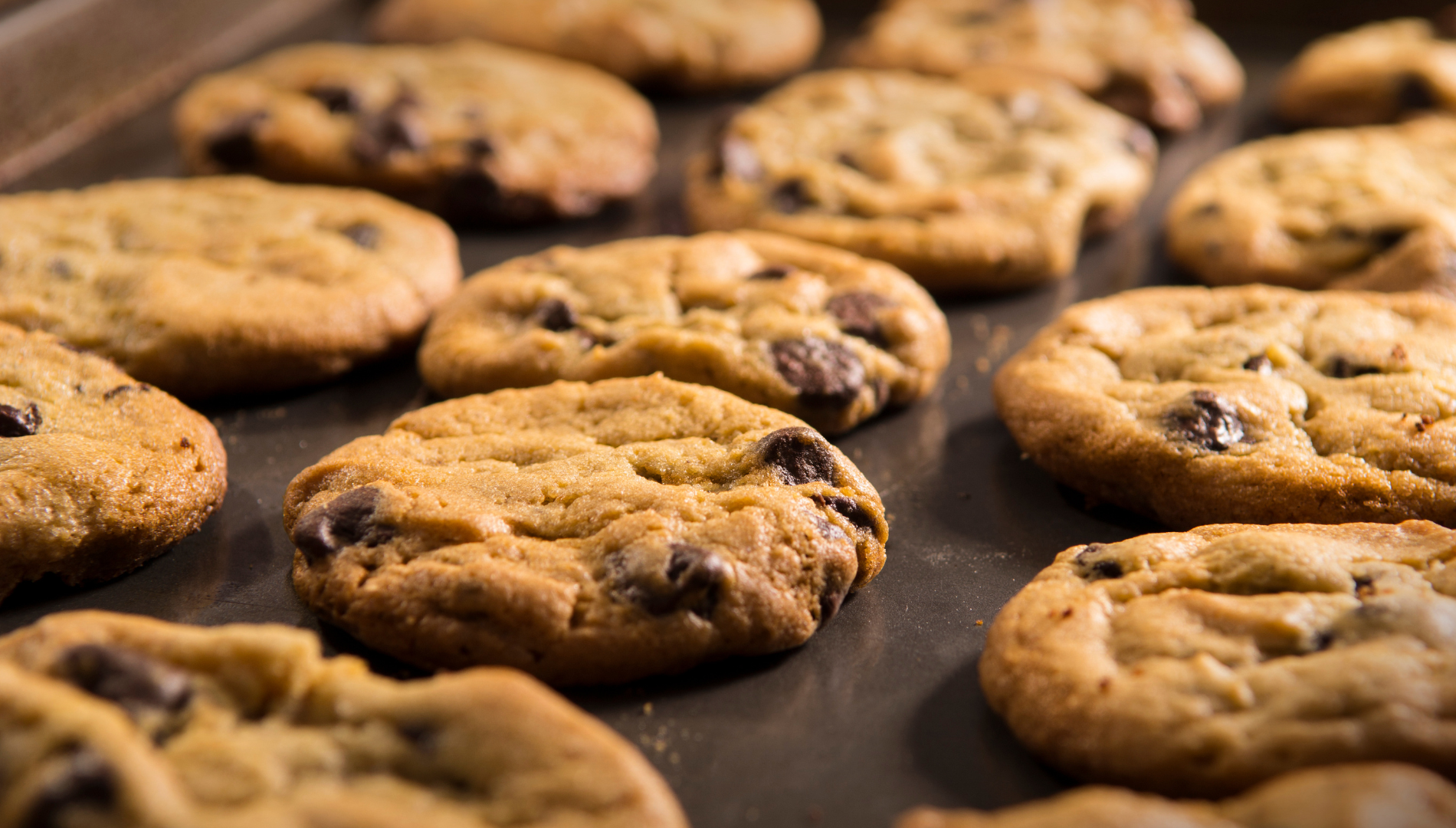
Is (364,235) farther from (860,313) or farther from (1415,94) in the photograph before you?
(1415,94)

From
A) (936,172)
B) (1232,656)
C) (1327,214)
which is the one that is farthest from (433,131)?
(1232,656)

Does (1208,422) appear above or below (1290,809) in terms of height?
below

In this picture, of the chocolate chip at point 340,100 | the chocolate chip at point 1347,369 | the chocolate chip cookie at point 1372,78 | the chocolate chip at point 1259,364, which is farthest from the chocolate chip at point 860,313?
the chocolate chip cookie at point 1372,78

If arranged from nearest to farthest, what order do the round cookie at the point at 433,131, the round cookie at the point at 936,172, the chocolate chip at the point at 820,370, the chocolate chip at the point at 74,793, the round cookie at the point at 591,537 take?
the chocolate chip at the point at 74,793 < the round cookie at the point at 591,537 < the chocolate chip at the point at 820,370 < the round cookie at the point at 936,172 < the round cookie at the point at 433,131

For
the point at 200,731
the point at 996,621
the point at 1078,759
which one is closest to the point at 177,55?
the point at 200,731

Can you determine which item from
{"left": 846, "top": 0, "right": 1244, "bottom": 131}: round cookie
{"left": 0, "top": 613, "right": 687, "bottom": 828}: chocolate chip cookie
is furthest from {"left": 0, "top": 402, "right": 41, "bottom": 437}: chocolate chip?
{"left": 846, "top": 0, "right": 1244, "bottom": 131}: round cookie

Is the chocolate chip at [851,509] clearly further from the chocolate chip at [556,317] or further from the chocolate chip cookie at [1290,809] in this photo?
the chocolate chip at [556,317]

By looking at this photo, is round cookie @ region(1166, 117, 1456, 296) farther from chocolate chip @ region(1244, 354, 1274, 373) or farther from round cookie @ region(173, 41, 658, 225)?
round cookie @ region(173, 41, 658, 225)
